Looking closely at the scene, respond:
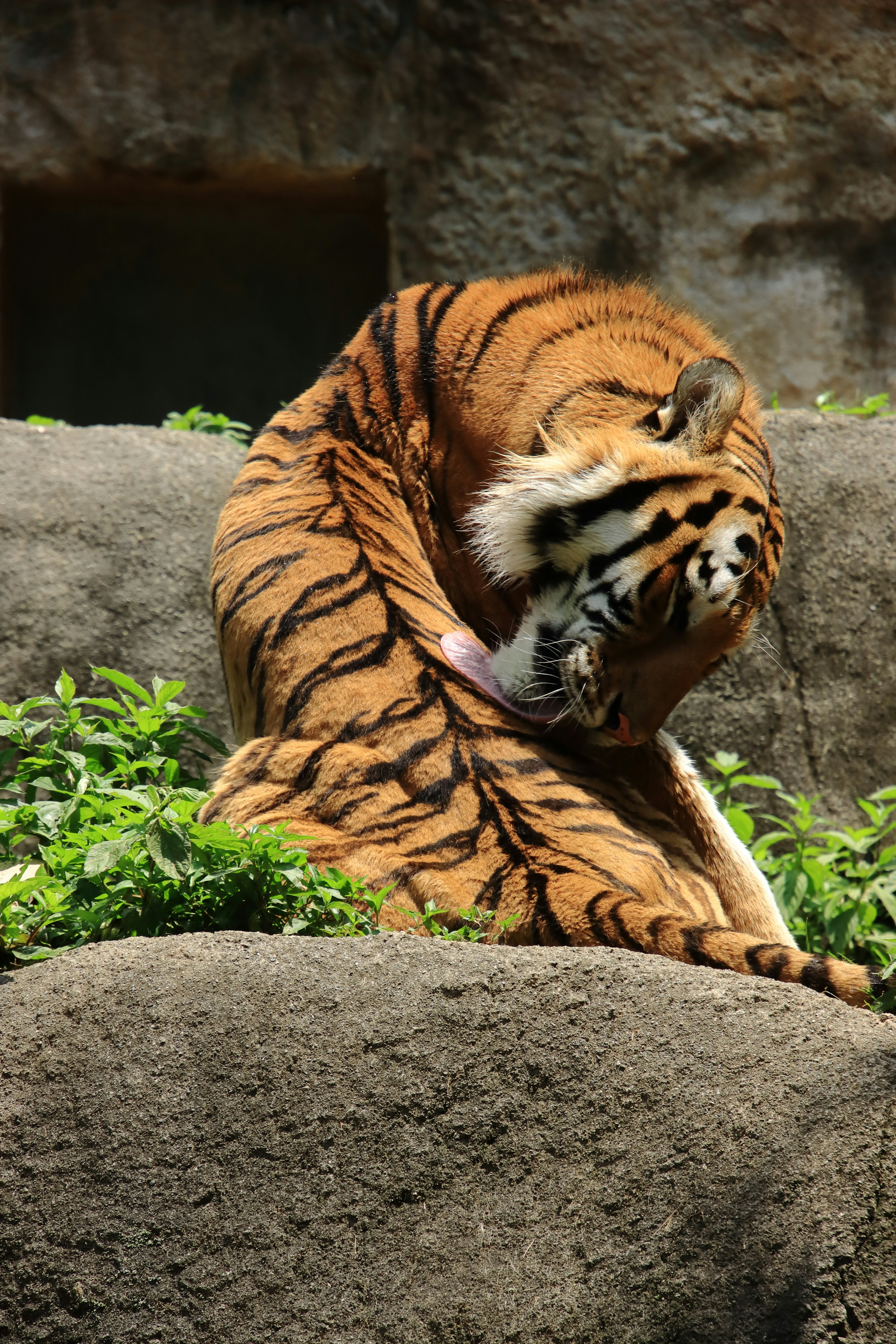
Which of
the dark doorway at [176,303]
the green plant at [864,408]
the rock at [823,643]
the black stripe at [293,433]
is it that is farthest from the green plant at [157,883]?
the dark doorway at [176,303]

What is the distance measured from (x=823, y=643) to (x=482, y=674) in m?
2.36

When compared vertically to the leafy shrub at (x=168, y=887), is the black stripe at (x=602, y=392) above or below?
above

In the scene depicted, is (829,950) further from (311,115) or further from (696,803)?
(311,115)

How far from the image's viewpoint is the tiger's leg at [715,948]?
2.31m

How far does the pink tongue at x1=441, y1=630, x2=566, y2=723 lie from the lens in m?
3.12

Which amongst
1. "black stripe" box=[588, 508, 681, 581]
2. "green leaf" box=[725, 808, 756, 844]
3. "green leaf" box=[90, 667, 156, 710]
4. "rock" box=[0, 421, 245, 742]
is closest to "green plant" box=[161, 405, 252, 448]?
"rock" box=[0, 421, 245, 742]

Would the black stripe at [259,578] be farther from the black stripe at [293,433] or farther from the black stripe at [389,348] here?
the black stripe at [389,348]

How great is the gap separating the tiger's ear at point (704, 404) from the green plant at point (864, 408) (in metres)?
2.37

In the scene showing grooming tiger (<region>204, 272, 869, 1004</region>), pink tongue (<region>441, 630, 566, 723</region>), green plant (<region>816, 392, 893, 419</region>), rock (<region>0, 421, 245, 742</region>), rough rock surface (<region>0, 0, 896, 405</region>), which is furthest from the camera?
rough rock surface (<region>0, 0, 896, 405</region>)

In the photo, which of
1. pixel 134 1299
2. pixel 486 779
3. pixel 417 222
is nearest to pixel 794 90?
pixel 417 222

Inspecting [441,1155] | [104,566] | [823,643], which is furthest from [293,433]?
[823,643]

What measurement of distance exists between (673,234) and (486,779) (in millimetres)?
4960

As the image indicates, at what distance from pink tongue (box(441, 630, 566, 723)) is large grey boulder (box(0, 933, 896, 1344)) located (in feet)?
3.62

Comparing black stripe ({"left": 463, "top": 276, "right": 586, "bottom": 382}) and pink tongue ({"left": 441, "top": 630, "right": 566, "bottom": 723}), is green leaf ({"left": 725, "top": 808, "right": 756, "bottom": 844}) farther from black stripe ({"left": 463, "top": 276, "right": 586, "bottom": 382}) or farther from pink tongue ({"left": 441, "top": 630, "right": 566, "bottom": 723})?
black stripe ({"left": 463, "top": 276, "right": 586, "bottom": 382})
